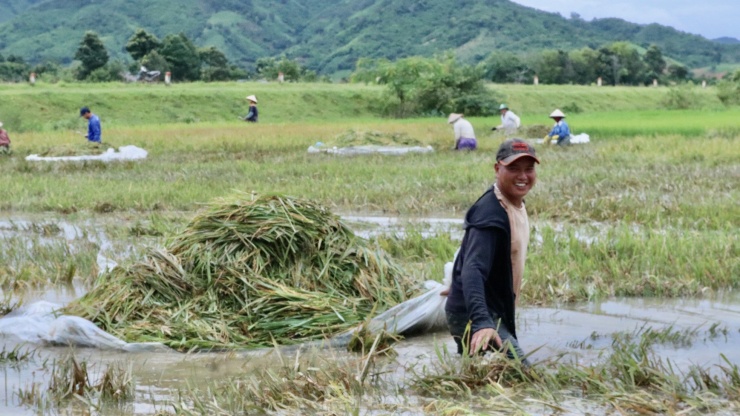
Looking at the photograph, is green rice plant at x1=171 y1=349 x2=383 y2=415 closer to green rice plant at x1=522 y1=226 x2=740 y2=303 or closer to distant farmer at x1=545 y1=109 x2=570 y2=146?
green rice plant at x1=522 y1=226 x2=740 y2=303

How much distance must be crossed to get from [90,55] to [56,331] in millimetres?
41597

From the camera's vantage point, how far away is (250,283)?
465cm

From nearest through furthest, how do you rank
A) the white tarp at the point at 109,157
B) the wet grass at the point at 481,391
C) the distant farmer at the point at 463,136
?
1. the wet grass at the point at 481,391
2. the white tarp at the point at 109,157
3. the distant farmer at the point at 463,136

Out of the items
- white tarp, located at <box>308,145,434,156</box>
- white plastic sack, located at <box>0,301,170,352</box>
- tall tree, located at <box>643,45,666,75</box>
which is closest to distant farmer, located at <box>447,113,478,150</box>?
white tarp, located at <box>308,145,434,156</box>

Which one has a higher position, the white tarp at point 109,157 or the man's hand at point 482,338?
the man's hand at point 482,338

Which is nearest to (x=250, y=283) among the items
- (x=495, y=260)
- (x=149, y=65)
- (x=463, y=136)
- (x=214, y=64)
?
(x=495, y=260)

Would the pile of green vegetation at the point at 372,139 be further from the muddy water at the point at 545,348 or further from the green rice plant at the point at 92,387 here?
the green rice plant at the point at 92,387

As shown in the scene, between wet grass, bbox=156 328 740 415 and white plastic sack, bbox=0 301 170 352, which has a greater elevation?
wet grass, bbox=156 328 740 415

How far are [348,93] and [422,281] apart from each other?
1294 inches

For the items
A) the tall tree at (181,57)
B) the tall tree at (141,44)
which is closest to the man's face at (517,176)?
the tall tree at (181,57)

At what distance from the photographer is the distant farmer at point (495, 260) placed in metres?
3.28

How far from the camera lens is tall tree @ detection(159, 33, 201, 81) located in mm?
46719

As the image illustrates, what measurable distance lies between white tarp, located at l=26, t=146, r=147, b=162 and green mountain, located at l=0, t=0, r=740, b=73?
7325cm

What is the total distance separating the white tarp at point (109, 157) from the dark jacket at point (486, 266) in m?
11.7
